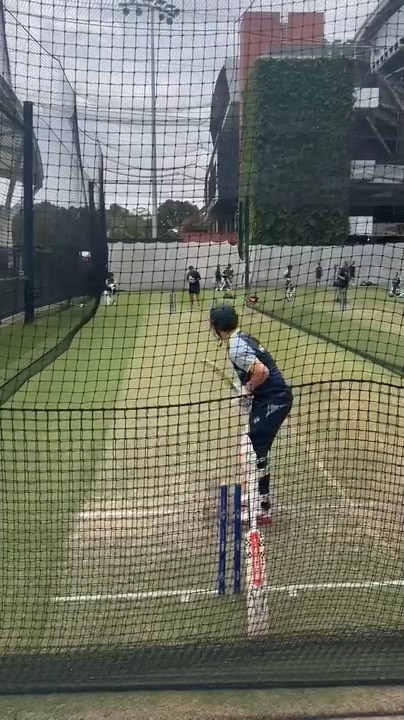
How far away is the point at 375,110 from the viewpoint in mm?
7922

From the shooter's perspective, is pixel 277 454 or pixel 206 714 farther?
pixel 277 454

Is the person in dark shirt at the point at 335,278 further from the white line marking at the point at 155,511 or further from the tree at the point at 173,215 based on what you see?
the white line marking at the point at 155,511

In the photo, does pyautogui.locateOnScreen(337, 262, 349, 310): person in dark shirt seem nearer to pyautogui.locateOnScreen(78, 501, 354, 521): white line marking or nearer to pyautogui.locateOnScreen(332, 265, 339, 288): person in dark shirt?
pyautogui.locateOnScreen(332, 265, 339, 288): person in dark shirt

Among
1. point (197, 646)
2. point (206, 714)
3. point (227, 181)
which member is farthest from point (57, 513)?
point (227, 181)

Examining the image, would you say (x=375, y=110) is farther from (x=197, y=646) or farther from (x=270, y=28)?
(x=197, y=646)

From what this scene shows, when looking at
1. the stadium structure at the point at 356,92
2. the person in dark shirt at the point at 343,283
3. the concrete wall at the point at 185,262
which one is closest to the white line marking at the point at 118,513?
the concrete wall at the point at 185,262

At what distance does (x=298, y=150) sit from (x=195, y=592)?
7.76m

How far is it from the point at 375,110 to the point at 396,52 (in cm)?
123

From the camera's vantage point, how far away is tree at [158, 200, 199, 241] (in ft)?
15.4

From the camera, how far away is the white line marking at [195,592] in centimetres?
345

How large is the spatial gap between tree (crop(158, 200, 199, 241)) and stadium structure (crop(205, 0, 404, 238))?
0.43 ft

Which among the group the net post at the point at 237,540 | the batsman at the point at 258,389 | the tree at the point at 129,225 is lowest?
the net post at the point at 237,540

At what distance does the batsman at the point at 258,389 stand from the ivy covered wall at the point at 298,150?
182 cm

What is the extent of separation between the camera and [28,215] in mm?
8180
